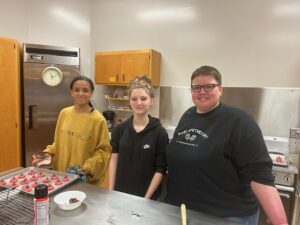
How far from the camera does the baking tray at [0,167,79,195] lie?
115cm

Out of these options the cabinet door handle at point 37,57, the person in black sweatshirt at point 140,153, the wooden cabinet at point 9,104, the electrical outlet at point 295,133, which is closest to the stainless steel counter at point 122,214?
the person in black sweatshirt at point 140,153

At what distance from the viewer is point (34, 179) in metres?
1.26

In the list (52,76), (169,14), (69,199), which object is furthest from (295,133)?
(52,76)

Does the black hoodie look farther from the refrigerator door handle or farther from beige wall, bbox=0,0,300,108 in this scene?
the refrigerator door handle

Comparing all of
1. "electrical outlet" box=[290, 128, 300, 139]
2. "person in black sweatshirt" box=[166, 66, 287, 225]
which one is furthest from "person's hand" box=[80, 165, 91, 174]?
"electrical outlet" box=[290, 128, 300, 139]

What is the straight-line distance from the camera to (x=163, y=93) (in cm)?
299

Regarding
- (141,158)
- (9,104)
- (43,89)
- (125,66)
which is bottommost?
(141,158)

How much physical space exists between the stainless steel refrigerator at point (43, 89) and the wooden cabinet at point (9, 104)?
0.25 feet

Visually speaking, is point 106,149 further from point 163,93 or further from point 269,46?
point 269,46

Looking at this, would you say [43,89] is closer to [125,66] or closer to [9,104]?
[9,104]

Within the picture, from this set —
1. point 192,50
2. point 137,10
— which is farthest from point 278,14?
point 137,10

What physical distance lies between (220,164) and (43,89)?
2384 mm

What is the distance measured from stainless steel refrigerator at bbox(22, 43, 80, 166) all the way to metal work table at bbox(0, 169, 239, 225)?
1.92m

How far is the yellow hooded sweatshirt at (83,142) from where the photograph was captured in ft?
5.41
